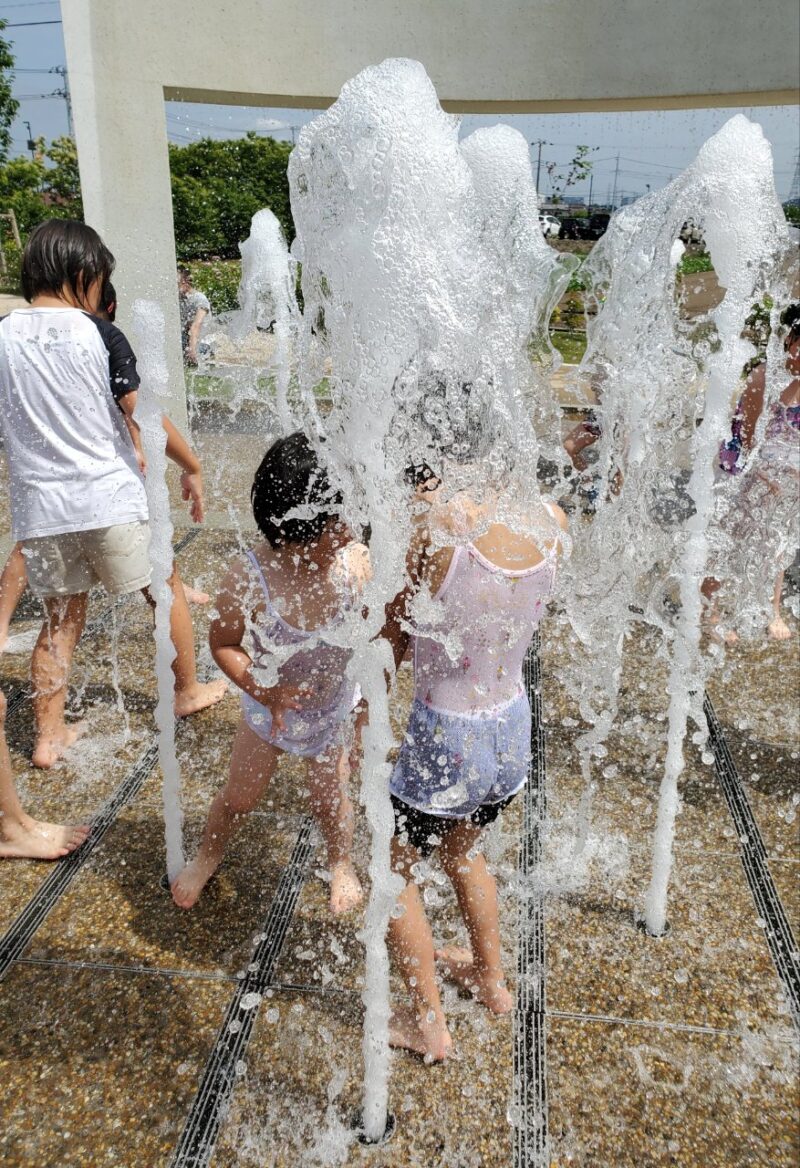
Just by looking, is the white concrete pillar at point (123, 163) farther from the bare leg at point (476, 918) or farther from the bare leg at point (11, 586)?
the bare leg at point (476, 918)

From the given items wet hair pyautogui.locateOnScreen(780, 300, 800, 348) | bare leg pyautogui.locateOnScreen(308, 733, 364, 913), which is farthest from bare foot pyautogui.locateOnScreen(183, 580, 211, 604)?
wet hair pyautogui.locateOnScreen(780, 300, 800, 348)

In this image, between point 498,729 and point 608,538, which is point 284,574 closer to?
point 498,729

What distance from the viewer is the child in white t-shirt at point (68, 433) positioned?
95.1 inches

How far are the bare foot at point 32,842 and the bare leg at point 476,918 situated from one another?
1168 mm

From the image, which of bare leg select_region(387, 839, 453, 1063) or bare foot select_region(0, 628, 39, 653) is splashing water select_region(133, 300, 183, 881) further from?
bare foot select_region(0, 628, 39, 653)

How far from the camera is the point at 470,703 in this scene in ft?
5.62

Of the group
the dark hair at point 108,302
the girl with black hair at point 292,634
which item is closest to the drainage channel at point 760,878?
the girl with black hair at point 292,634

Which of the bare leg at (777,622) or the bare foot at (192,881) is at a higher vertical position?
the bare leg at (777,622)

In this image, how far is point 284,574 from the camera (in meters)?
1.82

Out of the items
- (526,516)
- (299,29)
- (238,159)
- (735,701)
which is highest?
(238,159)

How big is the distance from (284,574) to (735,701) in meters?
2.28

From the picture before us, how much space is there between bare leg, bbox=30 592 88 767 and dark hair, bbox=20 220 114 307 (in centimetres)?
102

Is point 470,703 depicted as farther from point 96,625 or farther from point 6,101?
point 6,101

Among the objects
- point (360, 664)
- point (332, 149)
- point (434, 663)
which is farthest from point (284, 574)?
point (332, 149)
